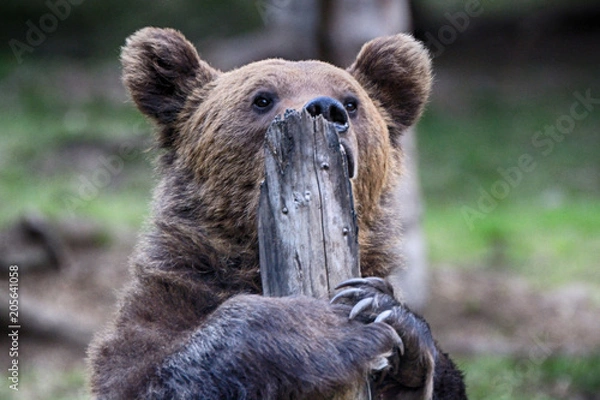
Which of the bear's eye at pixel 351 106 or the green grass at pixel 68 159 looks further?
the green grass at pixel 68 159

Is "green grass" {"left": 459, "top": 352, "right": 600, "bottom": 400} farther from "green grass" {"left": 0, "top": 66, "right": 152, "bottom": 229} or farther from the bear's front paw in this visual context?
"green grass" {"left": 0, "top": 66, "right": 152, "bottom": 229}

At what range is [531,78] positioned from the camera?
74.7 feet

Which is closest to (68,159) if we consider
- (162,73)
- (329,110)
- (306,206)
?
(162,73)

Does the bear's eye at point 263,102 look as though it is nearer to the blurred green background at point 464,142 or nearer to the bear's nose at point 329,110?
the bear's nose at point 329,110

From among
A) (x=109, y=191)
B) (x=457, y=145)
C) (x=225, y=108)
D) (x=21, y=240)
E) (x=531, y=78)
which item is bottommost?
(x=225, y=108)

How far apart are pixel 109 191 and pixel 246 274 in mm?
11478

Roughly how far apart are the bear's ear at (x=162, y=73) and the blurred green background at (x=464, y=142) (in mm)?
4170

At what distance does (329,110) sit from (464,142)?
15291mm

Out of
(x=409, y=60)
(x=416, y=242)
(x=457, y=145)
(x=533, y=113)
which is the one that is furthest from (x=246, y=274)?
(x=533, y=113)

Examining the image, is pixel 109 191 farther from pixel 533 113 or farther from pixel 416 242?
pixel 533 113

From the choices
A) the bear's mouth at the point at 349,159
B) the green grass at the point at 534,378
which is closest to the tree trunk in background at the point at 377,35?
the green grass at the point at 534,378

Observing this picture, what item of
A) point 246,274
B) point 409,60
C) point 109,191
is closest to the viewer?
point 246,274

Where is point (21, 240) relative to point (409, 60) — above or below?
above

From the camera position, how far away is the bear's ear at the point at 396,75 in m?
6.50
